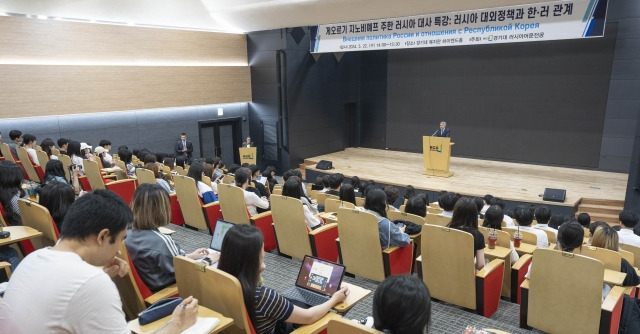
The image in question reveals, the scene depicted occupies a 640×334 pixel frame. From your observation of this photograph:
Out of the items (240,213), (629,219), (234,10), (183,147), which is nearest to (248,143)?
(183,147)

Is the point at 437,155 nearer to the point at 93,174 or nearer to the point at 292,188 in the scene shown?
the point at 292,188

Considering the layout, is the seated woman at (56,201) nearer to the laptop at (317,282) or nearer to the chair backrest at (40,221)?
the chair backrest at (40,221)

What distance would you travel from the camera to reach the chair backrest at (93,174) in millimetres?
6281

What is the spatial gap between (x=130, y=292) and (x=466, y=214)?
264 cm

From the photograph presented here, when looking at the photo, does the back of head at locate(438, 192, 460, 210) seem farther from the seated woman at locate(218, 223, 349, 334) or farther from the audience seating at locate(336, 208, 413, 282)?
the seated woman at locate(218, 223, 349, 334)

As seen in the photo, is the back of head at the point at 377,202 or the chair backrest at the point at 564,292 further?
the back of head at the point at 377,202

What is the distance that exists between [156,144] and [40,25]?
343 cm

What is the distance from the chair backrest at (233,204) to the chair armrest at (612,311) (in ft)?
11.3

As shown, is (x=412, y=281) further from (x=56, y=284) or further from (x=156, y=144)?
(x=156, y=144)

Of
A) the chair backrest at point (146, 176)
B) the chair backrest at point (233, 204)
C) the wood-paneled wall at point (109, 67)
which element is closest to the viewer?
the chair backrest at point (233, 204)

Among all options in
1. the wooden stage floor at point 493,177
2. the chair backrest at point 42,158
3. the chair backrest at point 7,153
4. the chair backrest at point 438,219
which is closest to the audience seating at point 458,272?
the chair backrest at point 438,219

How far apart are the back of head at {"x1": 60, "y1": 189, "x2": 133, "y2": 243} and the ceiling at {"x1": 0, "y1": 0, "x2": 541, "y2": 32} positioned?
7652 mm

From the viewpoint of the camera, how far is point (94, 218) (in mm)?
1657

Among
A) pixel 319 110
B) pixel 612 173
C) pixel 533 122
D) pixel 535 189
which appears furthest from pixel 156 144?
pixel 612 173
